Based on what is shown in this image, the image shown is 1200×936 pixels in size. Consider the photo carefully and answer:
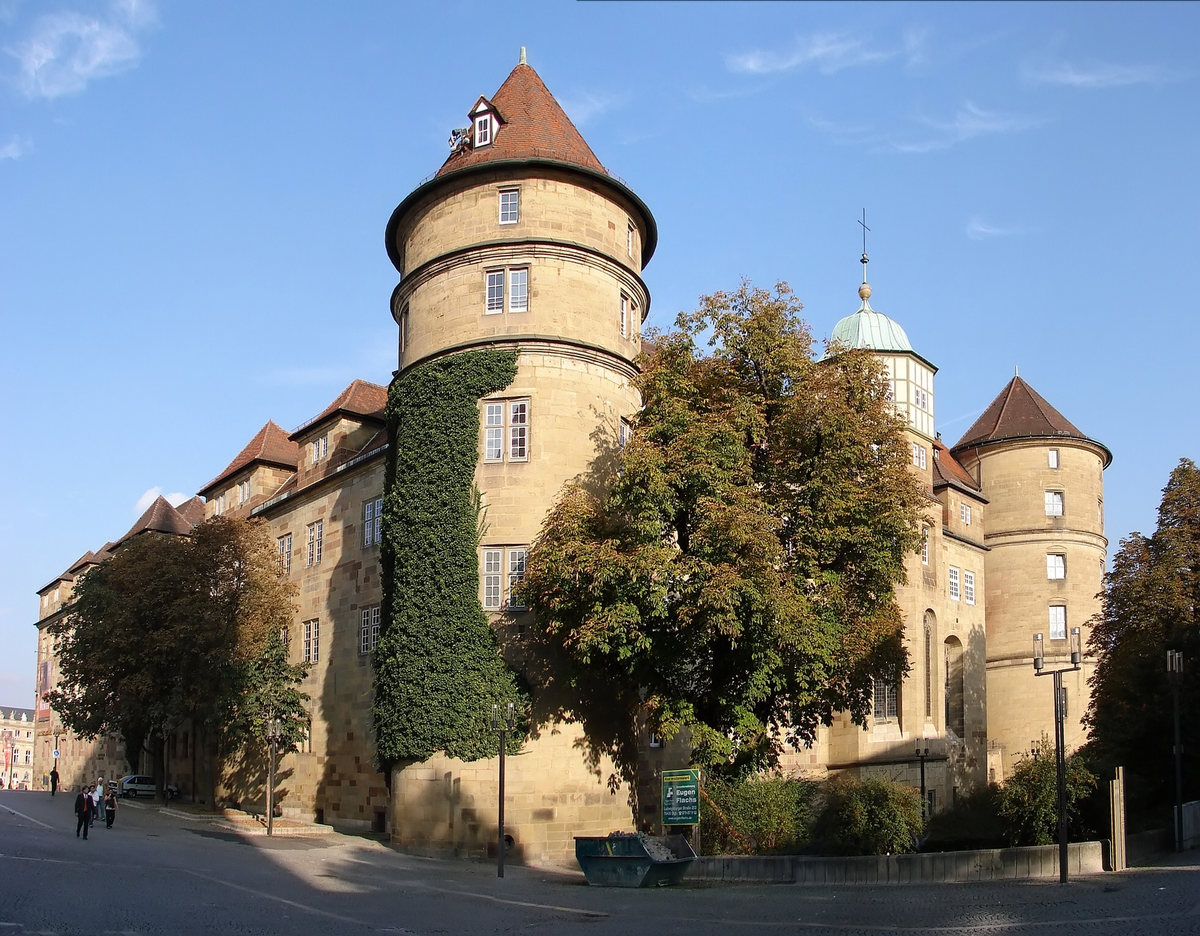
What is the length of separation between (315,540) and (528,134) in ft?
55.4

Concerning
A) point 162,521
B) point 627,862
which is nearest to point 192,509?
point 162,521

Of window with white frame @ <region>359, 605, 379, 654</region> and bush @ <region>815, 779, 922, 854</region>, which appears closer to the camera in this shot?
bush @ <region>815, 779, 922, 854</region>

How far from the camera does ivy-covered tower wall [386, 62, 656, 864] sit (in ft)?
93.4

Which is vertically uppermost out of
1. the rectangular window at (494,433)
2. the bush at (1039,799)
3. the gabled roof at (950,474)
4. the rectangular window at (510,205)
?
the rectangular window at (510,205)

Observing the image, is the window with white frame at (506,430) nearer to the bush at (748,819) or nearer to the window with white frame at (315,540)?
the bush at (748,819)

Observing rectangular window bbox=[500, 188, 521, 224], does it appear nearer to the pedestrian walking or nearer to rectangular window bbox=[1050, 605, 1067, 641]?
the pedestrian walking

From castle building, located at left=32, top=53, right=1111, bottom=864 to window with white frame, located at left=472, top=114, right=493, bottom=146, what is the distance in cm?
7

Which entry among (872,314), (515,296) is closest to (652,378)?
(515,296)

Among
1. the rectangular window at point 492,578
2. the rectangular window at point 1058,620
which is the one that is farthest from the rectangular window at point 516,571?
the rectangular window at point 1058,620

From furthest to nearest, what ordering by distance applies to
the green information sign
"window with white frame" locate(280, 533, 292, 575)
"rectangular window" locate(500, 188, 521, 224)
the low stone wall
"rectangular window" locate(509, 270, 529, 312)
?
"window with white frame" locate(280, 533, 292, 575) → "rectangular window" locate(500, 188, 521, 224) → "rectangular window" locate(509, 270, 529, 312) → the green information sign → the low stone wall

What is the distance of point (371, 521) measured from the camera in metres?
38.2

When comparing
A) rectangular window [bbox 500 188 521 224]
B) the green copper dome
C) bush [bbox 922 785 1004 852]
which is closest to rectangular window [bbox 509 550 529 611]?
rectangular window [bbox 500 188 521 224]

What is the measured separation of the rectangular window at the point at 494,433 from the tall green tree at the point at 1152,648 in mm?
18298

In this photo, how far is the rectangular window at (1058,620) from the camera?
5772 centimetres
